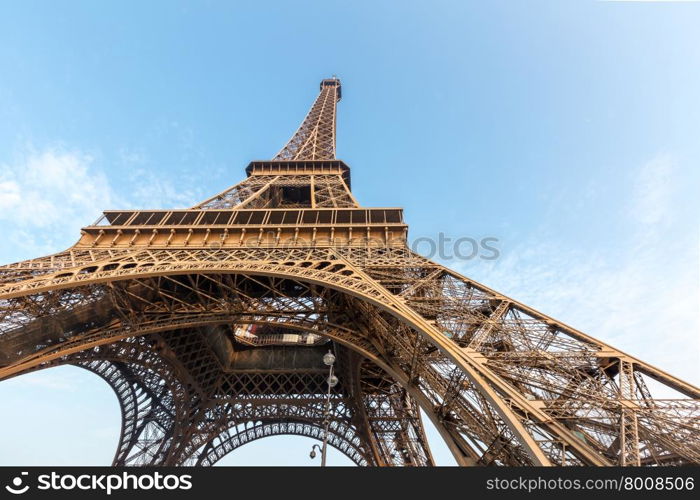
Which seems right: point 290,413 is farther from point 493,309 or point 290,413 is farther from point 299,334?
point 493,309
